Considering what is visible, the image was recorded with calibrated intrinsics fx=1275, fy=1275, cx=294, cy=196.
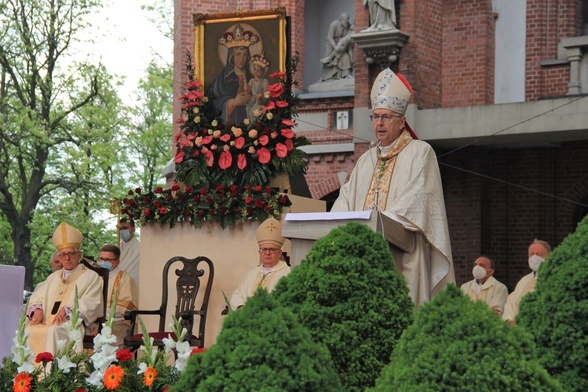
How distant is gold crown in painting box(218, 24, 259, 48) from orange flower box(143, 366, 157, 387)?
739 cm

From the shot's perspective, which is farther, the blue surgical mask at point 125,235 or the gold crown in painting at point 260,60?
the blue surgical mask at point 125,235

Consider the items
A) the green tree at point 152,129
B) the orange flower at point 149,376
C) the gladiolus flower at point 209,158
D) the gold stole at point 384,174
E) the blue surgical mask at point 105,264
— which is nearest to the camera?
the orange flower at point 149,376

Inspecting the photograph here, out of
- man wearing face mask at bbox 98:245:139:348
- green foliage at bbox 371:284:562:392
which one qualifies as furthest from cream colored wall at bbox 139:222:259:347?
green foliage at bbox 371:284:562:392

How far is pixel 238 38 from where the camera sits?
14109mm

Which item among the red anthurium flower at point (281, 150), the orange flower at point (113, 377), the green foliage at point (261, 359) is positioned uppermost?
the red anthurium flower at point (281, 150)

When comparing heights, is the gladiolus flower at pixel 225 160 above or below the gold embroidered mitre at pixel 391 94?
below

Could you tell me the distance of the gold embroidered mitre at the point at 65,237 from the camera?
1230 centimetres

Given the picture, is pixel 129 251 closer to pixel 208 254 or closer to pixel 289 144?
pixel 208 254

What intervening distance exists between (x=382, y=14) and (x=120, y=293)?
827 cm

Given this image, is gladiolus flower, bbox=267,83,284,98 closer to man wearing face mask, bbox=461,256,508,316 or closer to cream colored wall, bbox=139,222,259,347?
cream colored wall, bbox=139,222,259,347

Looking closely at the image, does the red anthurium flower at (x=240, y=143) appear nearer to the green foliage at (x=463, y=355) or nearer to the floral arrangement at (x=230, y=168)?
the floral arrangement at (x=230, y=168)

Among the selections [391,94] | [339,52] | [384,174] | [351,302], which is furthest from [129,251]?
[351,302]

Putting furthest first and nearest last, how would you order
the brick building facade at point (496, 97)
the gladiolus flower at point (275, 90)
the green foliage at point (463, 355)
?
the brick building facade at point (496, 97) < the gladiolus flower at point (275, 90) < the green foliage at point (463, 355)

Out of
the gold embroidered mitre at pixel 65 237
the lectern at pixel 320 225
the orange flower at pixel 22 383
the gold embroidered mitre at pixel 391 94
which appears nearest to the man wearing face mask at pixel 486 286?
the gold embroidered mitre at pixel 65 237
